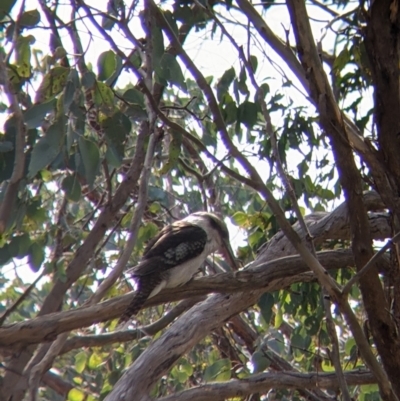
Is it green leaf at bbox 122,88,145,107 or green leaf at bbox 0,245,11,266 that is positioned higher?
green leaf at bbox 122,88,145,107

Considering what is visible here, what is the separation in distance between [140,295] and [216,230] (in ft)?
4.92

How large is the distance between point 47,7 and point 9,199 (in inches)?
43.1

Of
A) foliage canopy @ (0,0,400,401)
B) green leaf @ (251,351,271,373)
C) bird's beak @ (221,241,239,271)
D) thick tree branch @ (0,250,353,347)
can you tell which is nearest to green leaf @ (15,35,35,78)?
foliage canopy @ (0,0,400,401)

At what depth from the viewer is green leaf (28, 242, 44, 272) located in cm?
403

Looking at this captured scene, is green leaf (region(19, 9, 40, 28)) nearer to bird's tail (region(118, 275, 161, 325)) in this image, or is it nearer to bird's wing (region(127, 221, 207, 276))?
bird's tail (region(118, 275, 161, 325))

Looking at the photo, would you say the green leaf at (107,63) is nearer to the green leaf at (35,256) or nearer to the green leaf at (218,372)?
the green leaf at (35,256)

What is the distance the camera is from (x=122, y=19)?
3.39 metres

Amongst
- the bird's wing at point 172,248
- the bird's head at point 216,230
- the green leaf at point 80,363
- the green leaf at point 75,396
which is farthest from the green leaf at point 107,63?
the green leaf at point 80,363

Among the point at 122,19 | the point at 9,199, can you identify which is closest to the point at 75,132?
the point at 9,199

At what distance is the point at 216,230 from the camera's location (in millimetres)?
4969

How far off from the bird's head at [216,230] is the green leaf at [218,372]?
0.76 m

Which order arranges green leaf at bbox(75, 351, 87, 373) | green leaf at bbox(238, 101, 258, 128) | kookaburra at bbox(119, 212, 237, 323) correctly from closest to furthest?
1. green leaf at bbox(238, 101, 258, 128)
2. kookaburra at bbox(119, 212, 237, 323)
3. green leaf at bbox(75, 351, 87, 373)

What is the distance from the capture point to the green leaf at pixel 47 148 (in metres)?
2.90

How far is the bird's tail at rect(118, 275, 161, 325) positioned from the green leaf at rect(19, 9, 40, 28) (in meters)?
1.30
